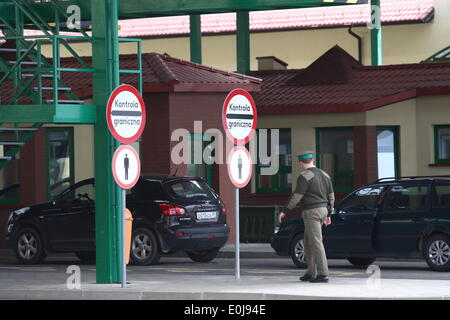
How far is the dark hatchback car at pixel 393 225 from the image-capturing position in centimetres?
2141

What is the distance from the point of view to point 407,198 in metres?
22.0

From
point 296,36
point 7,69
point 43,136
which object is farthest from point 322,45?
point 7,69

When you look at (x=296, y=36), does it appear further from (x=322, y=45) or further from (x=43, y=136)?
(x=43, y=136)

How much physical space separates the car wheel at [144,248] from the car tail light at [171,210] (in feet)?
1.65

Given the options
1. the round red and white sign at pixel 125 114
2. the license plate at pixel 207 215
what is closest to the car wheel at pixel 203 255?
the license plate at pixel 207 215

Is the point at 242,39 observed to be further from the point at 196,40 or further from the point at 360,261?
the point at 360,261

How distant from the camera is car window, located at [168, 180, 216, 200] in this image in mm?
23891

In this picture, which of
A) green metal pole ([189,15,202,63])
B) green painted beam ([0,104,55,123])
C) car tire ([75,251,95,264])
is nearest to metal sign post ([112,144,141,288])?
green painted beam ([0,104,55,123])

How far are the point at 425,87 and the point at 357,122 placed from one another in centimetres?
199

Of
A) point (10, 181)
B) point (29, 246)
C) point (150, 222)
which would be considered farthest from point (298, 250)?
point (10, 181)

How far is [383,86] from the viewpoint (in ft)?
109

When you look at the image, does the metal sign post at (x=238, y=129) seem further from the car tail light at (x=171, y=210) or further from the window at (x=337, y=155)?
the window at (x=337, y=155)

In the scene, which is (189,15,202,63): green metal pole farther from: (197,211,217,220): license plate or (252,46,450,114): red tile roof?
(197,211,217,220): license plate

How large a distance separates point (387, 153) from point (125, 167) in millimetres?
17185
